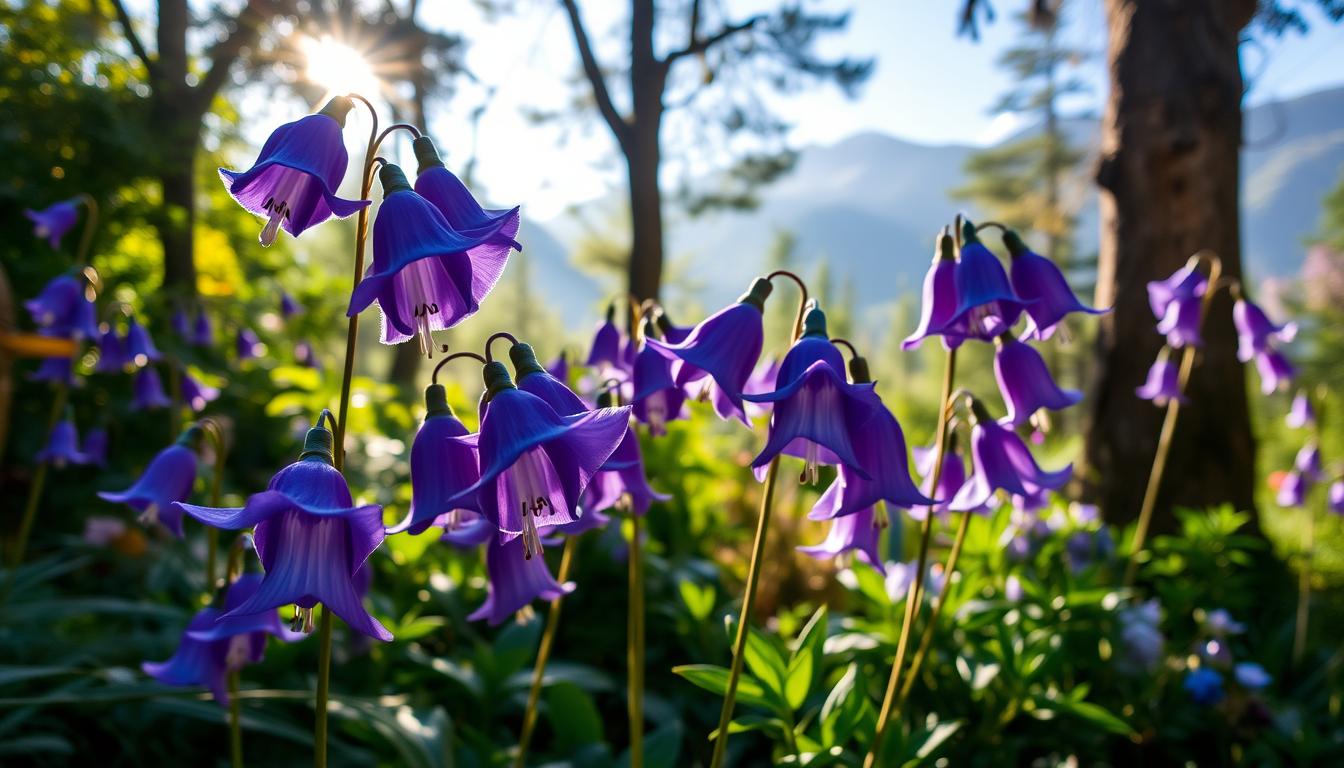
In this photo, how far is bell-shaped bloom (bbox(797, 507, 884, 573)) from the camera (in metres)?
1.38

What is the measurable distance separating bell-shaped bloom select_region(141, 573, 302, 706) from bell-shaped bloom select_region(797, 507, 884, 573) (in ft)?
3.33

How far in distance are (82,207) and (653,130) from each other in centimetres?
532

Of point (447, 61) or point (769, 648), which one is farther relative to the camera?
point (447, 61)

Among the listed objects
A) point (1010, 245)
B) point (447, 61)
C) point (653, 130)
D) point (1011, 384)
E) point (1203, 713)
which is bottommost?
point (1203, 713)

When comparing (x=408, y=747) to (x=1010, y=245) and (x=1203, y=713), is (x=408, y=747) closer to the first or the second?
(x=1010, y=245)

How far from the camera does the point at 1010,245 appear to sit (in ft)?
4.95

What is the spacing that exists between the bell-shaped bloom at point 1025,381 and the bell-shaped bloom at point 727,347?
58 centimetres

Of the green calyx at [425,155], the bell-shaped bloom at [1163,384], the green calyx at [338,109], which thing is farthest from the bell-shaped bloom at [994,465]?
the bell-shaped bloom at [1163,384]

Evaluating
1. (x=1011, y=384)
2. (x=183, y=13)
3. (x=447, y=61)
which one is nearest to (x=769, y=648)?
(x=1011, y=384)

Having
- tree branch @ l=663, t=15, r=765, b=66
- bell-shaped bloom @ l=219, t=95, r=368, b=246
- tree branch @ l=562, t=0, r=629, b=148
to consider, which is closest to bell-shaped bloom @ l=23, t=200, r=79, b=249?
bell-shaped bloom @ l=219, t=95, r=368, b=246

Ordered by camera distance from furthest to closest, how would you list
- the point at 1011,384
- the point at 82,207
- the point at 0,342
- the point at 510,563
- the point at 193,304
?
1. the point at 82,207
2. the point at 193,304
3. the point at 0,342
4. the point at 1011,384
5. the point at 510,563

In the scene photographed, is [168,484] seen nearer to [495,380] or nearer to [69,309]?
[495,380]

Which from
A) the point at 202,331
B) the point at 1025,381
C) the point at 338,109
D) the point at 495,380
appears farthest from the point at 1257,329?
the point at 202,331

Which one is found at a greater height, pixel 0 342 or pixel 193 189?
pixel 193 189
